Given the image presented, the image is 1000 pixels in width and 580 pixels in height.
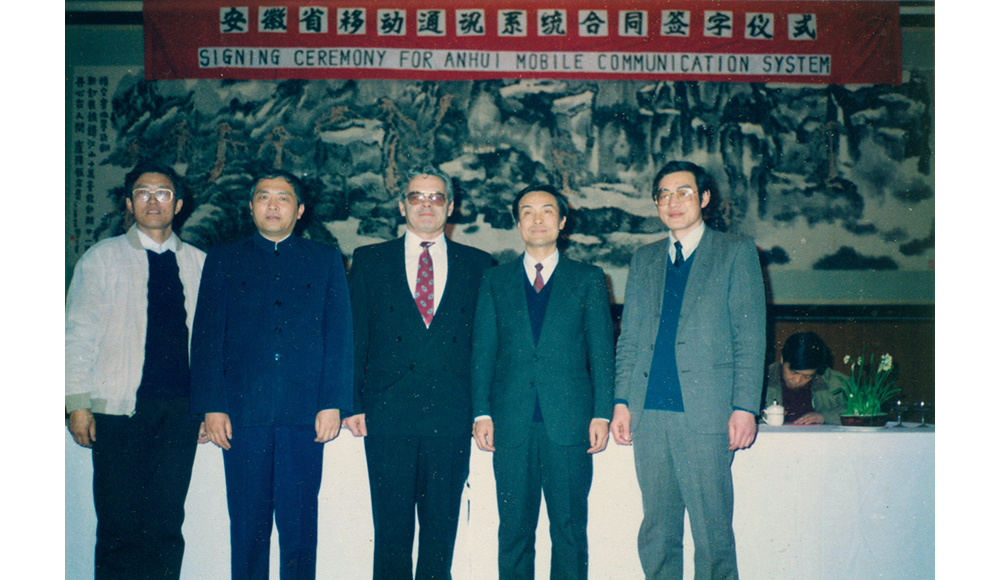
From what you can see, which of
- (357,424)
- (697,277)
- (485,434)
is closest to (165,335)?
(357,424)

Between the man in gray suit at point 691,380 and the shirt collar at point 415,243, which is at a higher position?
the shirt collar at point 415,243

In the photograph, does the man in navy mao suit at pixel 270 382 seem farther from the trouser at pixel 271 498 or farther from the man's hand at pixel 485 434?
the man's hand at pixel 485 434

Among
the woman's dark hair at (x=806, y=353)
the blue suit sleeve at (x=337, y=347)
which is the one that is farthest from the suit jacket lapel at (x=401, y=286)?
the woman's dark hair at (x=806, y=353)

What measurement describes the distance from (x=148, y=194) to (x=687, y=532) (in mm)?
2504

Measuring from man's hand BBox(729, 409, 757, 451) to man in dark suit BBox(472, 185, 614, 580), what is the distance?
424 mm

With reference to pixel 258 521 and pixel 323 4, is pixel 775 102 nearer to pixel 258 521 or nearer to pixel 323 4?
pixel 323 4

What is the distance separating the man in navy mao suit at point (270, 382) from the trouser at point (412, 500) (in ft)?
0.77

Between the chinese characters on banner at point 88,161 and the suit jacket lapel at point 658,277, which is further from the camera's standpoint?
the chinese characters on banner at point 88,161

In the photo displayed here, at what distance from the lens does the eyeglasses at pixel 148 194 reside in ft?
7.84

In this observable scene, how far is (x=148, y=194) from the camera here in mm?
2391

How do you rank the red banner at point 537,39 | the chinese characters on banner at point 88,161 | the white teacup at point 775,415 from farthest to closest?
the chinese characters on banner at point 88,161
the red banner at point 537,39
the white teacup at point 775,415

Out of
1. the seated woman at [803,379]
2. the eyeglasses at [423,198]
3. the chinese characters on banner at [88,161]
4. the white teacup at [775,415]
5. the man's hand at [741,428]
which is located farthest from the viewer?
the chinese characters on banner at [88,161]

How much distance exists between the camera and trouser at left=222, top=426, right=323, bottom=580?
2.15 meters

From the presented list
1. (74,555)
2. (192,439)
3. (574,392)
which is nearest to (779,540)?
(574,392)
